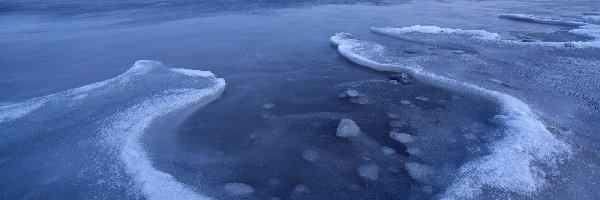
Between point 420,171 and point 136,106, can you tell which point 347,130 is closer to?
point 420,171

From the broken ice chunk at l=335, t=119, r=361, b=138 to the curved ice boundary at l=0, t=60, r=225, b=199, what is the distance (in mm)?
1577

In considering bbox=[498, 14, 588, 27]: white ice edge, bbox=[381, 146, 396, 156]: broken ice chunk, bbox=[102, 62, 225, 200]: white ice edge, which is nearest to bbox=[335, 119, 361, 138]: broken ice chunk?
bbox=[381, 146, 396, 156]: broken ice chunk

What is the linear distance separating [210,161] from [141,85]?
2.51 m

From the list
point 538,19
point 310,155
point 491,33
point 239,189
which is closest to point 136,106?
point 239,189

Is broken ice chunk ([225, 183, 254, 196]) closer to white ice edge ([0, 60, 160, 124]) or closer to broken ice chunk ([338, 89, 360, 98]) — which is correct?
broken ice chunk ([338, 89, 360, 98])

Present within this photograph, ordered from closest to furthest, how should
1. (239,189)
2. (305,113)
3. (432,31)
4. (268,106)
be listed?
(239,189) < (305,113) < (268,106) < (432,31)

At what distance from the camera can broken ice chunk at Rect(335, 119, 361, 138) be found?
12.9 feet

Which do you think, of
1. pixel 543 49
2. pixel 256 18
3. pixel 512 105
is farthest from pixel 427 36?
pixel 256 18

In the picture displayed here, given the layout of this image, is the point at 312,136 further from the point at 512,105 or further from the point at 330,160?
the point at 512,105

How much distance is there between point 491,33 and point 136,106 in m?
7.00

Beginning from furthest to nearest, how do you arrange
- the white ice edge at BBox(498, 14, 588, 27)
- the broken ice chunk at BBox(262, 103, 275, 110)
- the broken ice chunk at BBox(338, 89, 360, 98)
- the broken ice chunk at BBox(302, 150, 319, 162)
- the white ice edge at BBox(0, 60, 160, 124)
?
the white ice edge at BBox(498, 14, 588, 27)
the broken ice chunk at BBox(338, 89, 360, 98)
the broken ice chunk at BBox(262, 103, 275, 110)
the white ice edge at BBox(0, 60, 160, 124)
the broken ice chunk at BBox(302, 150, 319, 162)

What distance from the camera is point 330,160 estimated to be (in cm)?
A: 356

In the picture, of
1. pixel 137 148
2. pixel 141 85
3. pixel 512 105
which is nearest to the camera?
pixel 137 148

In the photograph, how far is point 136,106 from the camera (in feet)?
15.7
